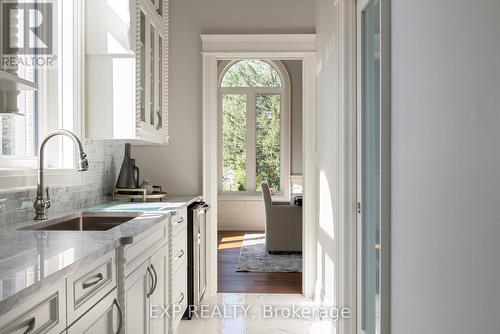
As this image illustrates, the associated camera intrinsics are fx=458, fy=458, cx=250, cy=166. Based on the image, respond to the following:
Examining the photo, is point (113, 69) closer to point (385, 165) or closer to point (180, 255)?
point (180, 255)

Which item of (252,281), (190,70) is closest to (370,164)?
(190,70)

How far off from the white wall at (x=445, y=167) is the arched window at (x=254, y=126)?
652 centimetres

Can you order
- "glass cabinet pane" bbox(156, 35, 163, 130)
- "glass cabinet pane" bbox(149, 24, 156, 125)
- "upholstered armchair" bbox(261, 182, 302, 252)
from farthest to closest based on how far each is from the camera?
"upholstered armchair" bbox(261, 182, 302, 252), "glass cabinet pane" bbox(156, 35, 163, 130), "glass cabinet pane" bbox(149, 24, 156, 125)

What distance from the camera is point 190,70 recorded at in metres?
4.04

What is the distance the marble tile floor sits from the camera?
10.8 feet

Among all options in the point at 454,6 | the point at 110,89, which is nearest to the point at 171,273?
the point at 110,89

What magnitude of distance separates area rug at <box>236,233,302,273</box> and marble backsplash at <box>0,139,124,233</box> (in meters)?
2.16

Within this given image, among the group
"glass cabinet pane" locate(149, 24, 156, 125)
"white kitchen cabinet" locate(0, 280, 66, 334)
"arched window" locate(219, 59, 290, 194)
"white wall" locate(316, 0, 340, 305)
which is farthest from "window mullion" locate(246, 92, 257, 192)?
"white kitchen cabinet" locate(0, 280, 66, 334)

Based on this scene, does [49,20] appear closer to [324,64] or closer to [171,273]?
[171,273]

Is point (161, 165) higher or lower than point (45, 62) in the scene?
lower

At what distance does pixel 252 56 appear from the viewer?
409cm

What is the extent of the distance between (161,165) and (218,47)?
1149mm

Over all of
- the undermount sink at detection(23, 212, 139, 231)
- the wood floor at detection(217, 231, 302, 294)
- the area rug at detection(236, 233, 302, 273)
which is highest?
the undermount sink at detection(23, 212, 139, 231)

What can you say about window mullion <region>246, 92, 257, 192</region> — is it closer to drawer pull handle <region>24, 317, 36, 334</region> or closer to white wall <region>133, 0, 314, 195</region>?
white wall <region>133, 0, 314, 195</region>
